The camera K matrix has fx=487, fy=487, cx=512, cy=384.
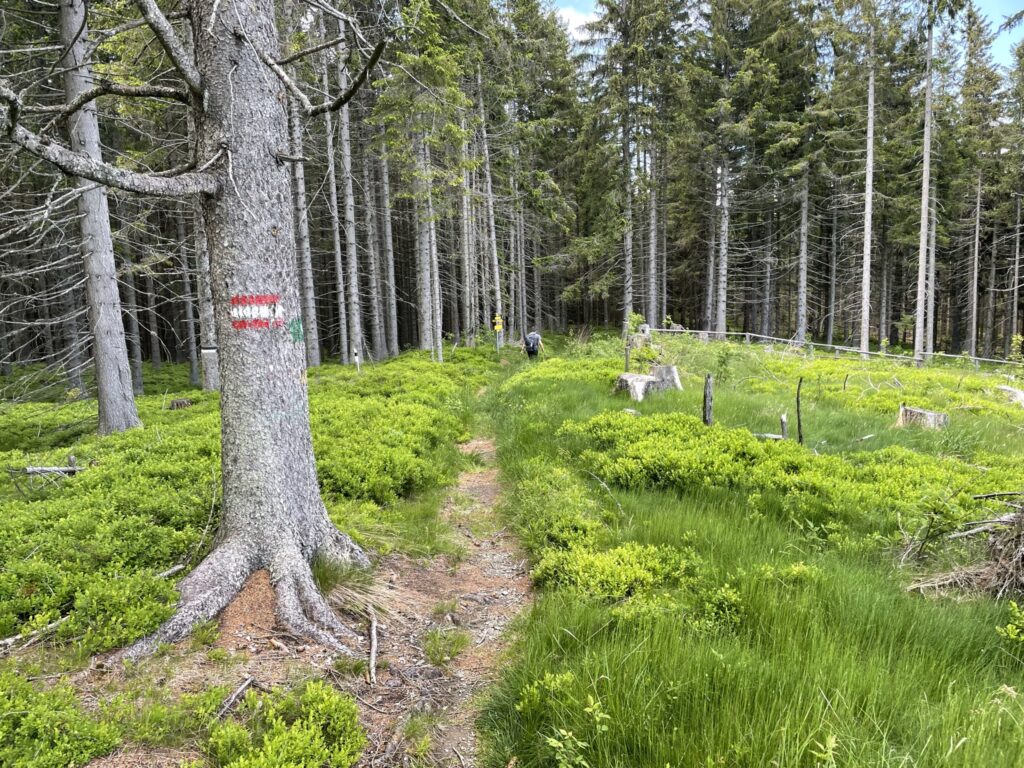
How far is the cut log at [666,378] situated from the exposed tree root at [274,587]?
7.83 m

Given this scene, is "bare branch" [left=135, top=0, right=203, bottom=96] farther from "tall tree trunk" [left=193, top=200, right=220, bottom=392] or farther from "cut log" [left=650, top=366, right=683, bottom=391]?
"tall tree trunk" [left=193, top=200, right=220, bottom=392]

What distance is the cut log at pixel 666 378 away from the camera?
9.93m

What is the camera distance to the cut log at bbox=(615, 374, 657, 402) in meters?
9.32

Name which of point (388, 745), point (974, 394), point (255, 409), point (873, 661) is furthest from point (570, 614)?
point (974, 394)

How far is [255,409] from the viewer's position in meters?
3.32

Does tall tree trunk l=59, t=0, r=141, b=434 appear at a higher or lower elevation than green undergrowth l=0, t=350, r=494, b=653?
higher

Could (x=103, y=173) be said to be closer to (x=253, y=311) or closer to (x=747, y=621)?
(x=253, y=311)

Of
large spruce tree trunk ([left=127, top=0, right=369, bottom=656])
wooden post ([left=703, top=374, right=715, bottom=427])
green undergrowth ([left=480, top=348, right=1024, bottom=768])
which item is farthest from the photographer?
wooden post ([left=703, top=374, right=715, bottom=427])

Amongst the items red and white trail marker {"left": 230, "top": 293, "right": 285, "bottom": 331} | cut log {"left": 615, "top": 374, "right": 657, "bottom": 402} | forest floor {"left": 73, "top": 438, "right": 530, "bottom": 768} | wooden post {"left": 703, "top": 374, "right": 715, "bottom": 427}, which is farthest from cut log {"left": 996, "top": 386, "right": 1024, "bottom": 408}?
red and white trail marker {"left": 230, "top": 293, "right": 285, "bottom": 331}

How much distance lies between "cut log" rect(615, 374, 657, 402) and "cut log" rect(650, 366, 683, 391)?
0.16 metres

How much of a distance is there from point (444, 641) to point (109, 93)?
3.86m

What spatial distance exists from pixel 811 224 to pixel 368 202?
930 inches

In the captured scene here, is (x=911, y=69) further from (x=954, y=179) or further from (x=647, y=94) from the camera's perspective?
(x=647, y=94)

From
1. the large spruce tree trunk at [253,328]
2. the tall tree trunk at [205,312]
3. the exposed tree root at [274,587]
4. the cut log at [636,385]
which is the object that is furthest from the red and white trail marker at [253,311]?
the tall tree trunk at [205,312]
